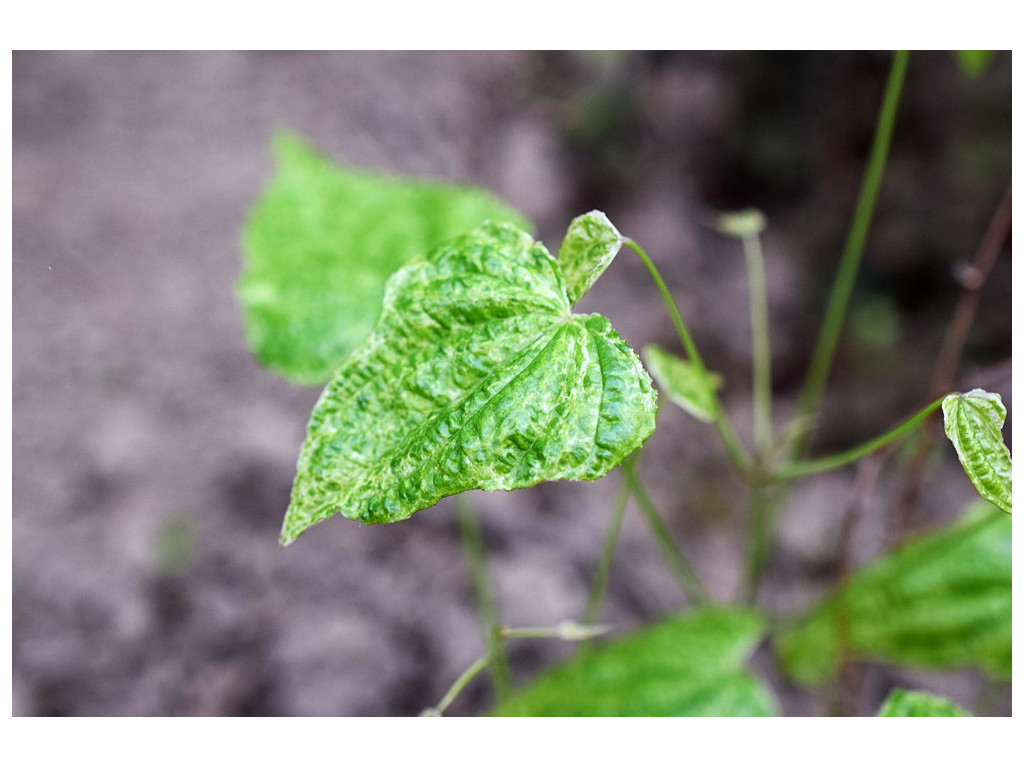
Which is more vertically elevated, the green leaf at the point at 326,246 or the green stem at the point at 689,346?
the green leaf at the point at 326,246

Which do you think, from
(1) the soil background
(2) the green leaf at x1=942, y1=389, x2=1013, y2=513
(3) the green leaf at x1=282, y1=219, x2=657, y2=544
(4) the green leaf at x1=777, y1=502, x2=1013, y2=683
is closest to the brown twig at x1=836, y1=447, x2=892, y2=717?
(4) the green leaf at x1=777, y1=502, x2=1013, y2=683

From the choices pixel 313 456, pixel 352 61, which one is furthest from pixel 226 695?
pixel 352 61

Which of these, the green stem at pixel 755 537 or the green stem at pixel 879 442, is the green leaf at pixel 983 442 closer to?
the green stem at pixel 879 442

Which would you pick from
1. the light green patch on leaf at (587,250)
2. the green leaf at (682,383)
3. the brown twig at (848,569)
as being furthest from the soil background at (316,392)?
the light green patch on leaf at (587,250)

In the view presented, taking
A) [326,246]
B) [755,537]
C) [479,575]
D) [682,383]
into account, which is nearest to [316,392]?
[479,575]

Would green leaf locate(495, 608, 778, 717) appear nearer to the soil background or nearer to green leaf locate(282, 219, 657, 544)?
the soil background

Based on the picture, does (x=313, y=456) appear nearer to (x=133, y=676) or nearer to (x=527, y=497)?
(x=133, y=676)

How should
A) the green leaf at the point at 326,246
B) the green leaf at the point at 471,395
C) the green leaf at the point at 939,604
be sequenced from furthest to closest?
1. the green leaf at the point at 939,604
2. the green leaf at the point at 326,246
3. the green leaf at the point at 471,395

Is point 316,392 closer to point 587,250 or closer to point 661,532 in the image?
point 661,532
